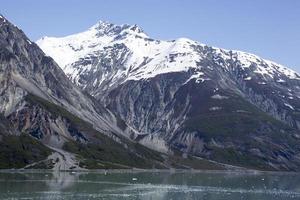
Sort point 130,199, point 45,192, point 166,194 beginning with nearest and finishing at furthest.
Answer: point 130,199 → point 45,192 → point 166,194

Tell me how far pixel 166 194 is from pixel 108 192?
16751mm

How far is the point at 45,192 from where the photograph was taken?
168875 millimetres

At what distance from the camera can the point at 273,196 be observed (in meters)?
188

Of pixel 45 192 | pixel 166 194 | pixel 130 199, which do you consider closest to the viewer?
pixel 130 199

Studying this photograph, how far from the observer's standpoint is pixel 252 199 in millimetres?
176375

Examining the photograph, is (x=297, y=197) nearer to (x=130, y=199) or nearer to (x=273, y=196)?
(x=273, y=196)

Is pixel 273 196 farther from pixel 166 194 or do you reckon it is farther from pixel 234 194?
pixel 166 194

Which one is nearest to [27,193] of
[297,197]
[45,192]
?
[45,192]

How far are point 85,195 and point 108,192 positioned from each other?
14.1 metres

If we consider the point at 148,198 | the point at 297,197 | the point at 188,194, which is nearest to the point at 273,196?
the point at 297,197

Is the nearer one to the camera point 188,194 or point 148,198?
point 148,198

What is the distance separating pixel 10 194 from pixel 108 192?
30106 millimetres

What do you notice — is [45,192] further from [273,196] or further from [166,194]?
[273,196]

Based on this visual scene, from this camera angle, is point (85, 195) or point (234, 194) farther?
point (234, 194)
